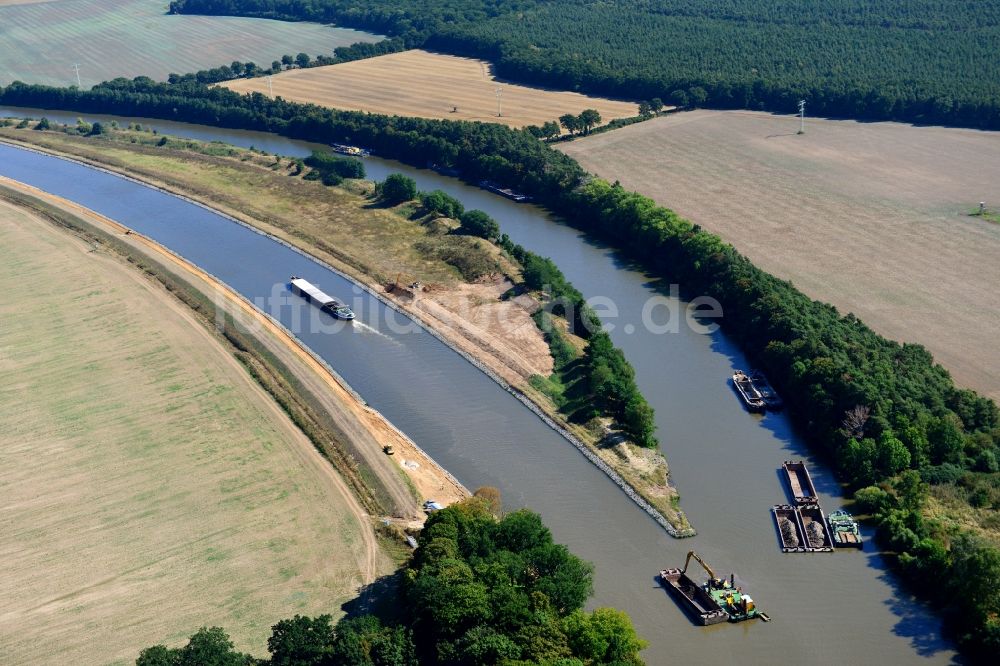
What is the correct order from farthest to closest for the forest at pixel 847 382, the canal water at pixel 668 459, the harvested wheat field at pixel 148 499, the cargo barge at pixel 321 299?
1. the cargo barge at pixel 321 299
2. the forest at pixel 847 382
3. the harvested wheat field at pixel 148 499
4. the canal water at pixel 668 459

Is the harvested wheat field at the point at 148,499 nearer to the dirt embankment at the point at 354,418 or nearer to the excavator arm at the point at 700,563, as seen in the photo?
the dirt embankment at the point at 354,418

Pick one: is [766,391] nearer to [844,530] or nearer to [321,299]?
[844,530]

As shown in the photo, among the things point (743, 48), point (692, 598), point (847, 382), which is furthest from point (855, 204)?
point (743, 48)

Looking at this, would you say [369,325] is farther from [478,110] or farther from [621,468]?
[478,110]

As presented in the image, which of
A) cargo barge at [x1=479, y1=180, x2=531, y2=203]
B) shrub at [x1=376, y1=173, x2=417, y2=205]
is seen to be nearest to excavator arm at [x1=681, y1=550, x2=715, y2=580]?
shrub at [x1=376, y1=173, x2=417, y2=205]

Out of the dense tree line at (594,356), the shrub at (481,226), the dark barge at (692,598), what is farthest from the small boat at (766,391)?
the shrub at (481,226)

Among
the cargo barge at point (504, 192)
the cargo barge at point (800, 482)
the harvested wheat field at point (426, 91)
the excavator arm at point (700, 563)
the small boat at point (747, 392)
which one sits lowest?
the excavator arm at point (700, 563)
